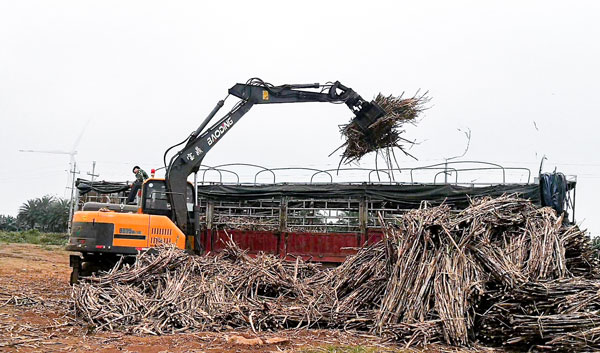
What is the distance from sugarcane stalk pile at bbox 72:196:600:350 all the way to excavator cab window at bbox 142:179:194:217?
6.01 ft

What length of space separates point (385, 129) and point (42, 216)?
4373 centimetres

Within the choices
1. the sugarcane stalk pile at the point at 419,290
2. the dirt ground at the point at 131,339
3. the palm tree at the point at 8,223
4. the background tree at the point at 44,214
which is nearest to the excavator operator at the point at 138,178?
the sugarcane stalk pile at the point at 419,290

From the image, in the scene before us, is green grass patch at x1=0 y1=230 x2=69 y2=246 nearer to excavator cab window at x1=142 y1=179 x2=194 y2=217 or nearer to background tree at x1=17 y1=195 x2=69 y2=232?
background tree at x1=17 y1=195 x2=69 y2=232

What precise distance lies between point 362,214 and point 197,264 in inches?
189

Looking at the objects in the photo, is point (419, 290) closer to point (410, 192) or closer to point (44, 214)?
point (410, 192)

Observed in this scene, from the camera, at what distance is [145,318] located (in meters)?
8.29

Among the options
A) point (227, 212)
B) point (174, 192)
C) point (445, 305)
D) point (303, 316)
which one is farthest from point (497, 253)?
point (227, 212)

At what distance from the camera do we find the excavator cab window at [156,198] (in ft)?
38.5

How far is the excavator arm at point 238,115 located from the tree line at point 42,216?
37.7 metres

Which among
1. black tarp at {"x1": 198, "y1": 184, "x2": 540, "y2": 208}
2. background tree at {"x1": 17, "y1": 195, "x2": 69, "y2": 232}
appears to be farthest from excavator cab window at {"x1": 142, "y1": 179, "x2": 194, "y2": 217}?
background tree at {"x1": 17, "y1": 195, "x2": 69, "y2": 232}

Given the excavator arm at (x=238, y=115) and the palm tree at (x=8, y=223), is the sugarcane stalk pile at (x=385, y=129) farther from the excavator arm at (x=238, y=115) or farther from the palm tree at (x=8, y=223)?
the palm tree at (x=8, y=223)

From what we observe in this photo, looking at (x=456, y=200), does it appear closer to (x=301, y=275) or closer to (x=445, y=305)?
(x=301, y=275)

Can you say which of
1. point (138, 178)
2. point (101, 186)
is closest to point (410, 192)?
point (138, 178)

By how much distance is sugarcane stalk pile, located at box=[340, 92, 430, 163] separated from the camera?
42.3ft
